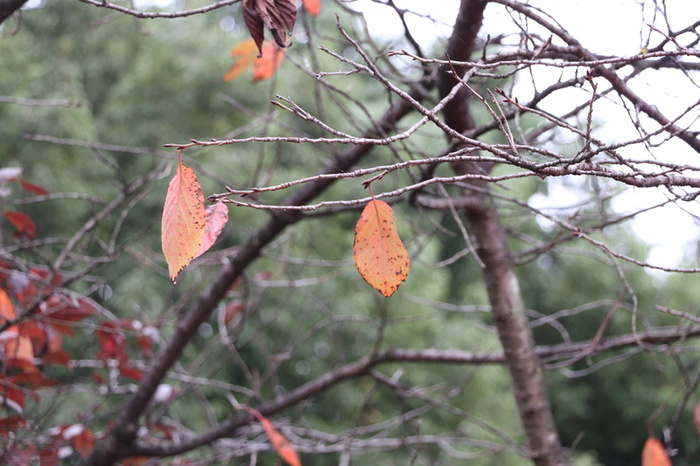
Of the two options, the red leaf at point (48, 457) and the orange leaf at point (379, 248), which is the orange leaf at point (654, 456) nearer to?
the orange leaf at point (379, 248)

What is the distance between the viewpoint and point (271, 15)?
686 millimetres

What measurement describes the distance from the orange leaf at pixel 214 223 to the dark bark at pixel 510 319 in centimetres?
60

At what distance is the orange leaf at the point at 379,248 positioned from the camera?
55cm

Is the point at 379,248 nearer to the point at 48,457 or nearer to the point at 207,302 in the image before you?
the point at 207,302

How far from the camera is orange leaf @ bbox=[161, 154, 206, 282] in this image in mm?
490

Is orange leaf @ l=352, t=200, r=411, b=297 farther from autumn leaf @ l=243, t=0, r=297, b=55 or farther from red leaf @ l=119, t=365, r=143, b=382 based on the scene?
red leaf @ l=119, t=365, r=143, b=382

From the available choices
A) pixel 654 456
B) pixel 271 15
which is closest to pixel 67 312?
pixel 271 15

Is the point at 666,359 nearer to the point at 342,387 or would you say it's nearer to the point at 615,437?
the point at 615,437

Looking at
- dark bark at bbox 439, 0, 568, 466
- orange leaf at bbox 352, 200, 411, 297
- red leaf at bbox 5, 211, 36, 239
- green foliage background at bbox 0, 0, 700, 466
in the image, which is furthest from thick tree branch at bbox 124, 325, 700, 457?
green foliage background at bbox 0, 0, 700, 466

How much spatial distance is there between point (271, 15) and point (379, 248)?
1.00ft

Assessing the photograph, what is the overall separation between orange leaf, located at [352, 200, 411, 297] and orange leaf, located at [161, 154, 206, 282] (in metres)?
0.14

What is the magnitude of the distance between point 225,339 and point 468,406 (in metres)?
3.53

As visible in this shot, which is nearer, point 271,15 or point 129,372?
point 271,15

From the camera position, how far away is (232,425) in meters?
1.41
